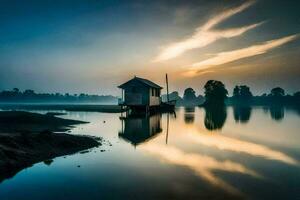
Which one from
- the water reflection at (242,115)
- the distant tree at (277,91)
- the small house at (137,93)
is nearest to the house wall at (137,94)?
the small house at (137,93)

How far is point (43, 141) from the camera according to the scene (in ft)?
63.1

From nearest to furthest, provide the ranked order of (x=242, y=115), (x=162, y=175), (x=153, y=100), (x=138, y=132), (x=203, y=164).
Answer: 1. (x=162, y=175)
2. (x=203, y=164)
3. (x=138, y=132)
4. (x=153, y=100)
5. (x=242, y=115)

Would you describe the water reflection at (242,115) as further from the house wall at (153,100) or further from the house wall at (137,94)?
the house wall at (137,94)

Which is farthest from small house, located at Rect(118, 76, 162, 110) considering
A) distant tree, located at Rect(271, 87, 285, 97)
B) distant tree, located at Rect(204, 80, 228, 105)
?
distant tree, located at Rect(271, 87, 285, 97)

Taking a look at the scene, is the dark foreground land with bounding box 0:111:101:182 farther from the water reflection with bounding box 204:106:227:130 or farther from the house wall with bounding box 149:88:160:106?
the house wall with bounding box 149:88:160:106

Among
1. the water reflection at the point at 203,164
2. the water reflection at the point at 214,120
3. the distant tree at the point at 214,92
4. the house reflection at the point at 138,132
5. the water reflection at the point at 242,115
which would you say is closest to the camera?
the water reflection at the point at 203,164

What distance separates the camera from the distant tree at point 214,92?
418 ft

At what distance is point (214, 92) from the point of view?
421 ft

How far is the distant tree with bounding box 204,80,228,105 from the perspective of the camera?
127438 millimetres

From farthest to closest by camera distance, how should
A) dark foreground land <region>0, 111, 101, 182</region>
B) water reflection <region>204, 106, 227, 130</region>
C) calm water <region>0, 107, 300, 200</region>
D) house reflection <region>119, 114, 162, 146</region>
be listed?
water reflection <region>204, 106, 227, 130</region>, house reflection <region>119, 114, 162, 146</region>, dark foreground land <region>0, 111, 101, 182</region>, calm water <region>0, 107, 300, 200</region>

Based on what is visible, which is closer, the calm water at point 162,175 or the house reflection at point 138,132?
the calm water at point 162,175

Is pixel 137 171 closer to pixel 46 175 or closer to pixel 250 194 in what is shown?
pixel 46 175

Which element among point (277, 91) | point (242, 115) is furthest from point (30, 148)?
point (277, 91)

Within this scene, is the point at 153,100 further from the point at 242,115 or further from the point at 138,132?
the point at 138,132
